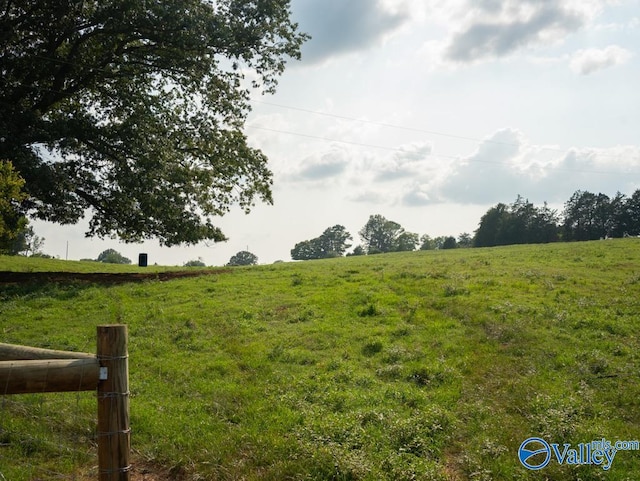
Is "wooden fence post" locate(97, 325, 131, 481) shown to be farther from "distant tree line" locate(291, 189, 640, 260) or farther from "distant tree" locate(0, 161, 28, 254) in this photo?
"distant tree line" locate(291, 189, 640, 260)

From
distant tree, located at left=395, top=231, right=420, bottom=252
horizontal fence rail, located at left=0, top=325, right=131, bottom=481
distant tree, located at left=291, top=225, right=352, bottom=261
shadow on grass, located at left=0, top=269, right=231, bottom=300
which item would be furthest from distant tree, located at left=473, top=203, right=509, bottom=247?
horizontal fence rail, located at left=0, top=325, right=131, bottom=481

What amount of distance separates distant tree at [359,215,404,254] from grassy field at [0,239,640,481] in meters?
122

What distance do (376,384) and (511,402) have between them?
2671 millimetres

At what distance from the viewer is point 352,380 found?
10.0 metres

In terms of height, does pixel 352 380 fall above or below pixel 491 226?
below

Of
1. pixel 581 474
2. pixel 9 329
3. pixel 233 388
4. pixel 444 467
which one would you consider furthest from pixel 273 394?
pixel 9 329

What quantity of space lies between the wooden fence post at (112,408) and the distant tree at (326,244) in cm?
13791

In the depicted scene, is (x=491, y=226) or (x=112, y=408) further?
(x=491, y=226)

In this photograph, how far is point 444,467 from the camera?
697cm

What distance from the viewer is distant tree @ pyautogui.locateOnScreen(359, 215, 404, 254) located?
14025 centimetres

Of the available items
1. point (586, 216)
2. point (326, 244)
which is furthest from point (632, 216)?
point (326, 244)

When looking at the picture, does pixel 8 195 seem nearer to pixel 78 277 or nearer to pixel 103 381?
pixel 78 277

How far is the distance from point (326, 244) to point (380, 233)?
17369 mm

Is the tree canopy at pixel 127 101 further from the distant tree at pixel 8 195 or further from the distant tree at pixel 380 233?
the distant tree at pixel 380 233
